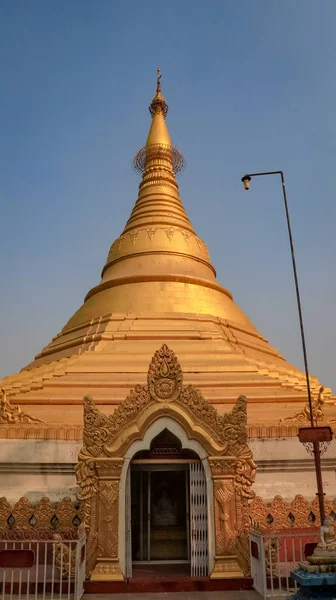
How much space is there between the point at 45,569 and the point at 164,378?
357 centimetres

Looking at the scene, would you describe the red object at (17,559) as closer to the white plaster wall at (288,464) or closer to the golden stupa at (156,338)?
the golden stupa at (156,338)

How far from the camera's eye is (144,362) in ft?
51.3

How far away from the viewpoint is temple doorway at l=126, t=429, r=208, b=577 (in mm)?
9352

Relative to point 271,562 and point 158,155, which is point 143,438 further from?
point 158,155

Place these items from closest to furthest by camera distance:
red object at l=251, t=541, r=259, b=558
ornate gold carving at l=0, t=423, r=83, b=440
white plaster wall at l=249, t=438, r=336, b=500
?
red object at l=251, t=541, r=259, b=558
white plaster wall at l=249, t=438, r=336, b=500
ornate gold carving at l=0, t=423, r=83, b=440

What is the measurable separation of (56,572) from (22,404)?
6.13 m

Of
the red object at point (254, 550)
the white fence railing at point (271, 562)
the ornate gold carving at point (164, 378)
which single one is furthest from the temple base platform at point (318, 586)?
the ornate gold carving at point (164, 378)

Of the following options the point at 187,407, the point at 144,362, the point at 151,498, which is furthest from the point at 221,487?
the point at 144,362

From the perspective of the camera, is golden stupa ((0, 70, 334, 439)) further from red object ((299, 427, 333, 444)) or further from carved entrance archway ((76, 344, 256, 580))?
red object ((299, 427, 333, 444))

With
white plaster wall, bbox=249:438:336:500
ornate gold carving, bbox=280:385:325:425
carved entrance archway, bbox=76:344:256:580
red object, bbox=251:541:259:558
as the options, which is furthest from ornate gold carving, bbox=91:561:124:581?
ornate gold carving, bbox=280:385:325:425

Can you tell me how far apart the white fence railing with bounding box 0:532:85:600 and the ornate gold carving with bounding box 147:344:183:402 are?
8.59 feet

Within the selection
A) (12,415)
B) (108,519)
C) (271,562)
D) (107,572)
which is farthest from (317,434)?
(12,415)

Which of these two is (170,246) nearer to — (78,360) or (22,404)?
(78,360)

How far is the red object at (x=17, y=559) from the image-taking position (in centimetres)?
799
